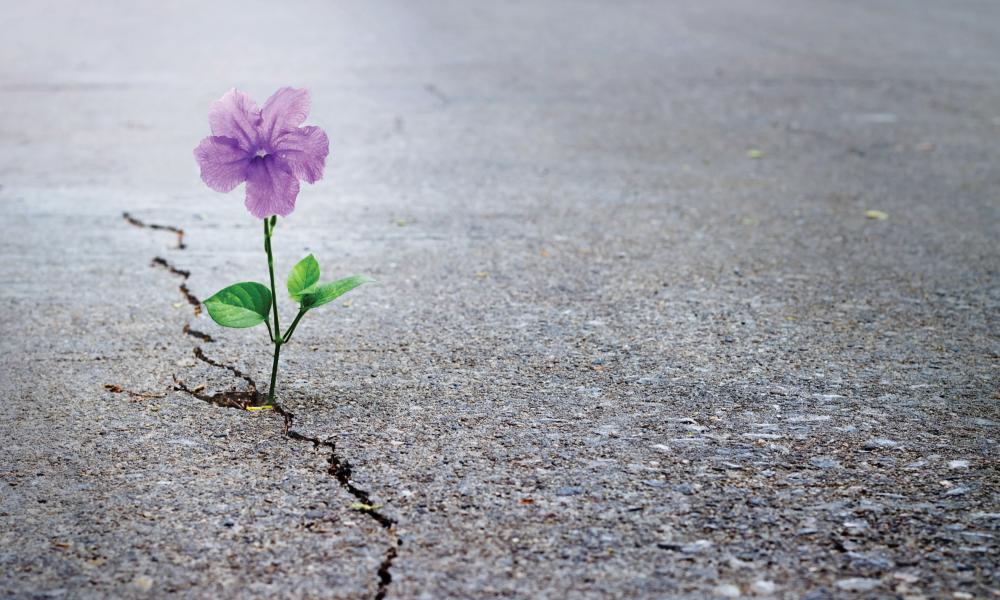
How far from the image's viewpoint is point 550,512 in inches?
92.9

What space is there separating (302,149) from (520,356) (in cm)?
106

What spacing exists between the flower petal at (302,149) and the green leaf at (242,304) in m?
0.34

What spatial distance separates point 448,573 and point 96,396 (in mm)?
1389

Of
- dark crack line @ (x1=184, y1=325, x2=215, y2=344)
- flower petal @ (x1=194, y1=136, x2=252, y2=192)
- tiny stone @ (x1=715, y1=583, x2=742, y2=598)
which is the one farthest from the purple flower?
tiny stone @ (x1=715, y1=583, x2=742, y2=598)

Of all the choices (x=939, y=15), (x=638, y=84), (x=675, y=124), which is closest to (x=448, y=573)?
(x=675, y=124)

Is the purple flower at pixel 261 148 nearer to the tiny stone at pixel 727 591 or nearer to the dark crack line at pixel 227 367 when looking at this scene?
the dark crack line at pixel 227 367

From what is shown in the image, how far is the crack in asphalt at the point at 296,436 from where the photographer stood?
2172 mm

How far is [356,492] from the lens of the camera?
2.44 metres

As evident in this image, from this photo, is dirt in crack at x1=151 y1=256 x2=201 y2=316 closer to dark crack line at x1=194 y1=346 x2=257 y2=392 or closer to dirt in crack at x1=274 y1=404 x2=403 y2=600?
dark crack line at x1=194 y1=346 x2=257 y2=392

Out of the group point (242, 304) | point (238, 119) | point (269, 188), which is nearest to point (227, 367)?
point (242, 304)

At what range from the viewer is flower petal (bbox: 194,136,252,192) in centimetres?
259

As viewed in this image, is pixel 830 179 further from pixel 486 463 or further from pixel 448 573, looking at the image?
pixel 448 573

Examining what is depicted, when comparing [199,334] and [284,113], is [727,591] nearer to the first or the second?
[284,113]

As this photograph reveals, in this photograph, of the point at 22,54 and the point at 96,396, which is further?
the point at 22,54
